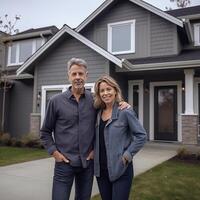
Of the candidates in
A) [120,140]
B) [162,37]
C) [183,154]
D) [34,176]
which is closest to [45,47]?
[162,37]

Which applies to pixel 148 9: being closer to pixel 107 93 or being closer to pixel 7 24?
pixel 7 24

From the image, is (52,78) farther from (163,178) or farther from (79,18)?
(79,18)

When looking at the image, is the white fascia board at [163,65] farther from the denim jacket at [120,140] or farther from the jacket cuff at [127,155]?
the jacket cuff at [127,155]

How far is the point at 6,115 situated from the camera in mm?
15023

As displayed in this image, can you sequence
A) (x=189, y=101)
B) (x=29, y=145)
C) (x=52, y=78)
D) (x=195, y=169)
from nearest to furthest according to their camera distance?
(x=195, y=169) → (x=189, y=101) → (x=29, y=145) → (x=52, y=78)

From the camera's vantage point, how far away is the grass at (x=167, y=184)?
15.5 ft

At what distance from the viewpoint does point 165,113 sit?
12.0 metres

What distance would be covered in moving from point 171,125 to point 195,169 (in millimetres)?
4903

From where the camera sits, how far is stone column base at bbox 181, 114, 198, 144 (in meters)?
9.88

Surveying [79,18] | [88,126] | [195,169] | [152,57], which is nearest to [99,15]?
[152,57]

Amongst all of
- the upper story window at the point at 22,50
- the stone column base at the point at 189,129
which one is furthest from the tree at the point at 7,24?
the stone column base at the point at 189,129

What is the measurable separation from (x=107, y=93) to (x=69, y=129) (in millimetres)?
481

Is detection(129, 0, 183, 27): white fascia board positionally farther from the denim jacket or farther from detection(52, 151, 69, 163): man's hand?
detection(52, 151, 69, 163): man's hand

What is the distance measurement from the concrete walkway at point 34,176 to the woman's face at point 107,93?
2.42 m
